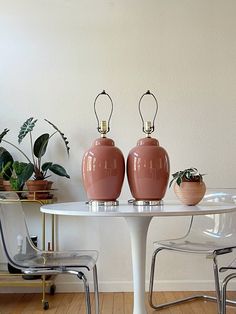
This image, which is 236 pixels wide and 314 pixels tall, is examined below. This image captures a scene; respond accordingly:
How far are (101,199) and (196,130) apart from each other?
1.24 meters

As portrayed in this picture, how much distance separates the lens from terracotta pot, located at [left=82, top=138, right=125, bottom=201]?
1836 mm

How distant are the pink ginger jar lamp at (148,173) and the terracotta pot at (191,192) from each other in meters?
0.10

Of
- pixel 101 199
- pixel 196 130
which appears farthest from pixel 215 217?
pixel 101 199

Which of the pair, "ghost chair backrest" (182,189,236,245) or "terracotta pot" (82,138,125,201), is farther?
"ghost chair backrest" (182,189,236,245)

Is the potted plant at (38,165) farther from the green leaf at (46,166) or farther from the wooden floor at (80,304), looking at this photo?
the wooden floor at (80,304)

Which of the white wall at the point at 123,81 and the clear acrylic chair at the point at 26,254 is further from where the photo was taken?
the white wall at the point at 123,81

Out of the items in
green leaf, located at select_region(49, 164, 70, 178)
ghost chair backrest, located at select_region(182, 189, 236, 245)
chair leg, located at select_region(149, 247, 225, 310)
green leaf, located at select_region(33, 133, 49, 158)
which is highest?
green leaf, located at select_region(33, 133, 49, 158)

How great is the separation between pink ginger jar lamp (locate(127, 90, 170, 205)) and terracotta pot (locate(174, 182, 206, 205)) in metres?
0.10

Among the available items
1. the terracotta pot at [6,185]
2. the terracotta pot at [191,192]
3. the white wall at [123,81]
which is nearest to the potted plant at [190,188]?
the terracotta pot at [191,192]

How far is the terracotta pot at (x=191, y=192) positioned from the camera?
190cm

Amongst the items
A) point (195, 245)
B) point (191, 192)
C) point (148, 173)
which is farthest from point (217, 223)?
point (148, 173)

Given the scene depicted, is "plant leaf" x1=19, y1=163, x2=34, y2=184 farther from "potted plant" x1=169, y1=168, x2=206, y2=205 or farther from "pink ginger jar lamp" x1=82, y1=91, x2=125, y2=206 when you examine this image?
"potted plant" x1=169, y1=168, x2=206, y2=205

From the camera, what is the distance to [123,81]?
2.88 metres

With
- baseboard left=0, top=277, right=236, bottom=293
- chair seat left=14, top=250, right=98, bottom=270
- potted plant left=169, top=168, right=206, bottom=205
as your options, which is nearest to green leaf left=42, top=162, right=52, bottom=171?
chair seat left=14, top=250, right=98, bottom=270
